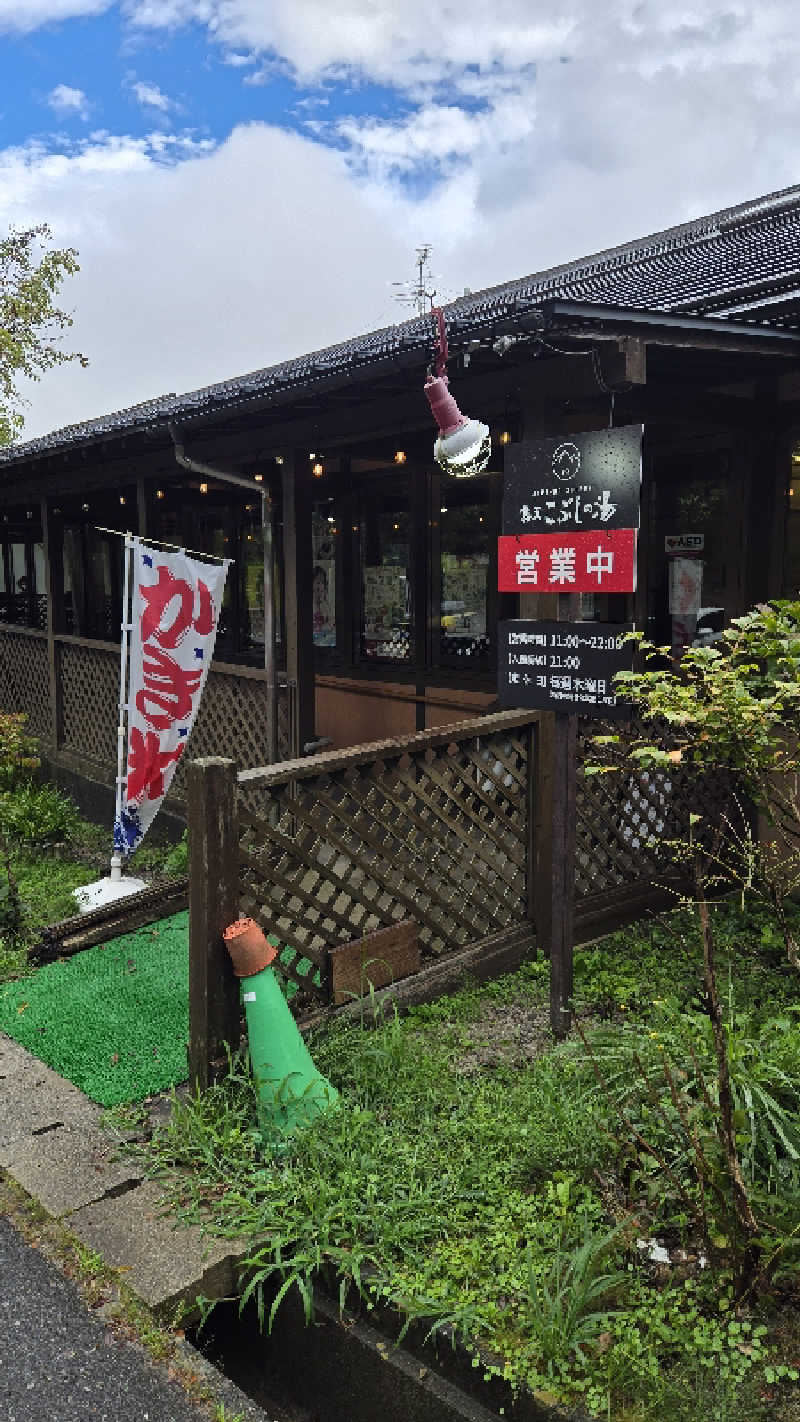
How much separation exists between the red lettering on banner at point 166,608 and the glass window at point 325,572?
3.26 metres

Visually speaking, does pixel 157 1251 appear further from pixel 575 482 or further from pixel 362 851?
pixel 575 482

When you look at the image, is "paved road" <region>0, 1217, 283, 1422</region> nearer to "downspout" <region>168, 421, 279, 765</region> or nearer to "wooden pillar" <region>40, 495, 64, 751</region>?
"downspout" <region>168, 421, 279, 765</region>

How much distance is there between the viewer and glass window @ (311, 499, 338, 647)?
966cm

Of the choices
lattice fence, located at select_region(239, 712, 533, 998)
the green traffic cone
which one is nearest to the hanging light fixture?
lattice fence, located at select_region(239, 712, 533, 998)

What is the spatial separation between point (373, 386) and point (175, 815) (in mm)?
4397

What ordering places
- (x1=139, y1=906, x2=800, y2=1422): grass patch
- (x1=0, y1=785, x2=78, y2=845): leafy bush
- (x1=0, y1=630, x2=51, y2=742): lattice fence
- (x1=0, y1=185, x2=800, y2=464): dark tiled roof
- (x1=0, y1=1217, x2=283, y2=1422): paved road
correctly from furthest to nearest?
1. (x1=0, y1=630, x2=51, y2=742): lattice fence
2. (x1=0, y1=785, x2=78, y2=845): leafy bush
3. (x1=0, y1=185, x2=800, y2=464): dark tiled roof
4. (x1=0, y1=1217, x2=283, y2=1422): paved road
5. (x1=139, y1=906, x2=800, y2=1422): grass patch

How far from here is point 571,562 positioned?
13.1 feet

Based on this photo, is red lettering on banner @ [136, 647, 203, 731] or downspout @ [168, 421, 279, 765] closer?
red lettering on banner @ [136, 647, 203, 731]

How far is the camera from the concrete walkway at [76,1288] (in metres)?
2.72

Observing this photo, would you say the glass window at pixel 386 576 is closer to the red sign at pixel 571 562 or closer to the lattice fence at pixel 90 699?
the lattice fence at pixel 90 699

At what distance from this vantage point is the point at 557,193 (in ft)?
100

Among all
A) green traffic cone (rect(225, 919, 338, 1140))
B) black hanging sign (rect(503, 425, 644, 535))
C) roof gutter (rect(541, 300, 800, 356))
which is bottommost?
green traffic cone (rect(225, 919, 338, 1140))

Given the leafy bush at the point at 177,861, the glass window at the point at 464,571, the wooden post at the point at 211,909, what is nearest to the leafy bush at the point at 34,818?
the leafy bush at the point at 177,861

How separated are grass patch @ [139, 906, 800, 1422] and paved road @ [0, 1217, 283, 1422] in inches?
14.5
